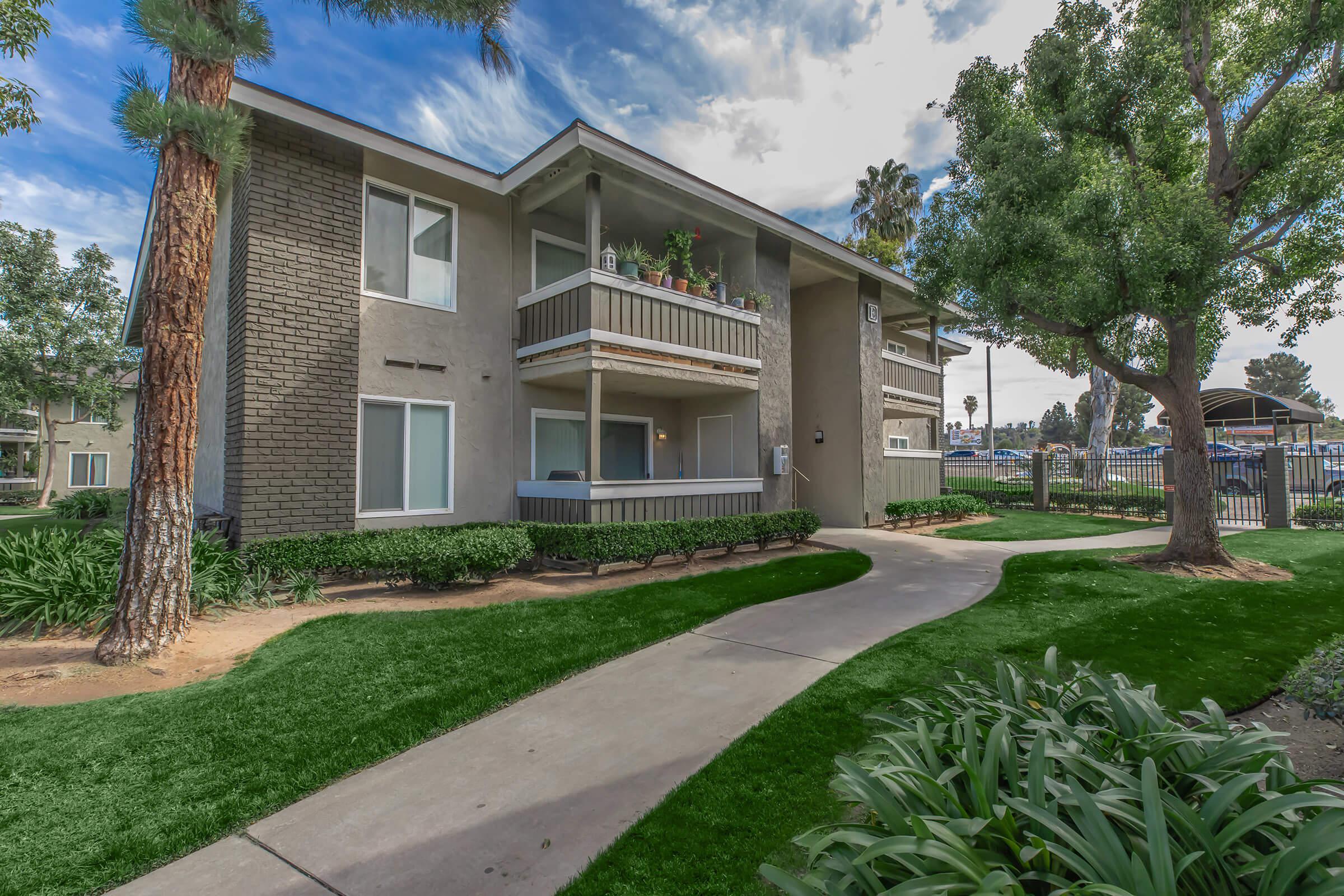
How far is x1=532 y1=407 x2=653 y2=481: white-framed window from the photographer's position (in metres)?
11.3

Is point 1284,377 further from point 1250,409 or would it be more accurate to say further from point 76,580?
point 76,580

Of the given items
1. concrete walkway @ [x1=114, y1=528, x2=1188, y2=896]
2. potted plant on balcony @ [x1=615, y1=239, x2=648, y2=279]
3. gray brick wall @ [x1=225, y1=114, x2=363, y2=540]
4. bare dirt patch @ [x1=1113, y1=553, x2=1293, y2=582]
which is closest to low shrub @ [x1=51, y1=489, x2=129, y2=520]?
gray brick wall @ [x1=225, y1=114, x2=363, y2=540]

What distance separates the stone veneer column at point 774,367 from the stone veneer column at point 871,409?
2645 mm

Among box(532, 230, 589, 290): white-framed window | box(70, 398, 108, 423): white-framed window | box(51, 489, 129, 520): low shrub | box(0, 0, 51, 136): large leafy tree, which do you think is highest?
box(0, 0, 51, 136): large leafy tree

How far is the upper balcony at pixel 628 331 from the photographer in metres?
9.72

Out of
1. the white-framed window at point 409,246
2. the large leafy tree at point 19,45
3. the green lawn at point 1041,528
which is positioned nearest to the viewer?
the large leafy tree at point 19,45

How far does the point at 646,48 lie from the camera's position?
11.5 meters

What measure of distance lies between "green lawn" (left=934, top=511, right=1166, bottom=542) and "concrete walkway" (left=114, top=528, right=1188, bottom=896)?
8983 millimetres

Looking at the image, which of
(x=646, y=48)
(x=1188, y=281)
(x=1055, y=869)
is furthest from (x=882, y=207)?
(x=1055, y=869)

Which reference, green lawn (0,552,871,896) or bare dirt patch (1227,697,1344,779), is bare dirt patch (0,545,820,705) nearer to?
green lawn (0,552,871,896)

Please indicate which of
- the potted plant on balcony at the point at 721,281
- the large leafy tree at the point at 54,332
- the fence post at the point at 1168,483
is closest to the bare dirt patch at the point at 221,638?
the potted plant on balcony at the point at 721,281

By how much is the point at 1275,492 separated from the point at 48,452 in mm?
39056

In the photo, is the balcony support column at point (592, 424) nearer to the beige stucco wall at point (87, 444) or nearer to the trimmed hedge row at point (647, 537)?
the trimmed hedge row at point (647, 537)

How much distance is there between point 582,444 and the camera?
39.3 feet
